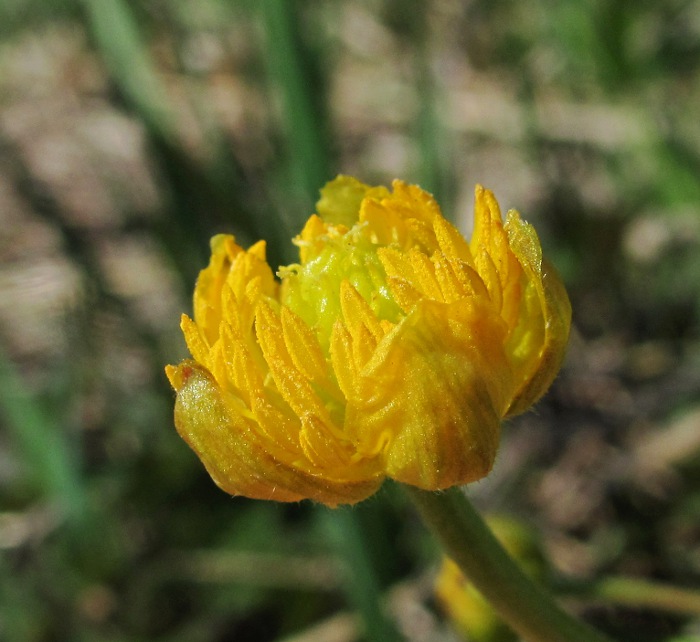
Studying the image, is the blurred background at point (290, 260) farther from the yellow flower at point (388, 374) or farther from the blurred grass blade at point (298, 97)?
the yellow flower at point (388, 374)

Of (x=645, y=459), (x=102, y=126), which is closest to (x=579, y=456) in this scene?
(x=645, y=459)

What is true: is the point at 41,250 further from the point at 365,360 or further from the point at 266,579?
the point at 365,360

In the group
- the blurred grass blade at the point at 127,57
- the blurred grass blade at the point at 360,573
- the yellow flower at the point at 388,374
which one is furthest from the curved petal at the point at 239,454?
the blurred grass blade at the point at 127,57

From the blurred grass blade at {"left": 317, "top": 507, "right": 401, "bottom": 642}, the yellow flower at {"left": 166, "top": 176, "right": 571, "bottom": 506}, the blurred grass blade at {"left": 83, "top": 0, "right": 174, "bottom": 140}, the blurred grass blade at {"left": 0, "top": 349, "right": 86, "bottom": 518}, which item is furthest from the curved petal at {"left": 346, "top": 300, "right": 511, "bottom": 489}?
the blurred grass blade at {"left": 83, "top": 0, "right": 174, "bottom": 140}

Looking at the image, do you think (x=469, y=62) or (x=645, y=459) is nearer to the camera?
(x=645, y=459)

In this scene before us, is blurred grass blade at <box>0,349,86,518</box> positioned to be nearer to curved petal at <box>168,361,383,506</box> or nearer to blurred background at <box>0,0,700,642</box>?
blurred background at <box>0,0,700,642</box>

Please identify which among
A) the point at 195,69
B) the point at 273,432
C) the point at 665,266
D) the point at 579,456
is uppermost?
the point at 273,432

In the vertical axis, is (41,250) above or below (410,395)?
below
